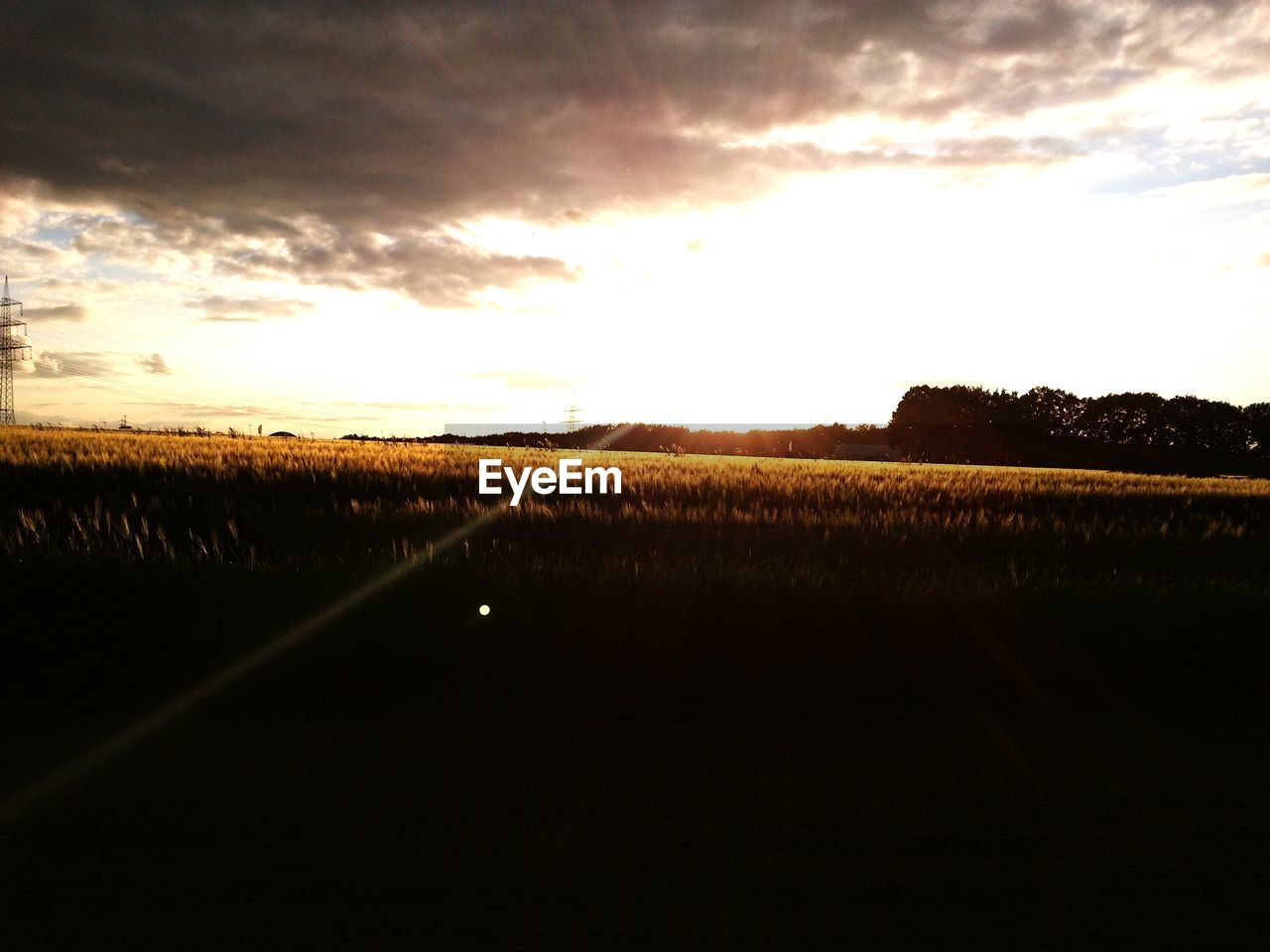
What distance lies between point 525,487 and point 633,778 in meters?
11.3

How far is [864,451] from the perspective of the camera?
88938 mm

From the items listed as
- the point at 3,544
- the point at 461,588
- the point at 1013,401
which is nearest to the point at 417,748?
the point at 461,588

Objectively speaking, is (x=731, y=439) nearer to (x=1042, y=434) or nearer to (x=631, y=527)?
(x=1042, y=434)

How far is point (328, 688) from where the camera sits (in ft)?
15.4

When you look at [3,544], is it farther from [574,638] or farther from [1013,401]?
[1013,401]

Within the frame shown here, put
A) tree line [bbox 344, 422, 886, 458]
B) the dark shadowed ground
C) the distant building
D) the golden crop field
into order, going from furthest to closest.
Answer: the distant building, tree line [bbox 344, 422, 886, 458], the golden crop field, the dark shadowed ground

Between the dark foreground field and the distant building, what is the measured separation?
8109cm

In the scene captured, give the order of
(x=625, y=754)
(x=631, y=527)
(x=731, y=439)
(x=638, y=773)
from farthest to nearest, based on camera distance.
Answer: (x=731, y=439), (x=631, y=527), (x=625, y=754), (x=638, y=773)

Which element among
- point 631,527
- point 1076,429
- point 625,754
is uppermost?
point 1076,429

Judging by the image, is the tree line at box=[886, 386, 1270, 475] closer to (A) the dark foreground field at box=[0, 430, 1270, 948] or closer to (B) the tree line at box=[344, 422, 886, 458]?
(B) the tree line at box=[344, 422, 886, 458]

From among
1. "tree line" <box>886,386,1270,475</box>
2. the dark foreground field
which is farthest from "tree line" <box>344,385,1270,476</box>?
the dark foreground field

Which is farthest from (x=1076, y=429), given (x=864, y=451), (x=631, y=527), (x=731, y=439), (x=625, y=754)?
(x=625, y=754)

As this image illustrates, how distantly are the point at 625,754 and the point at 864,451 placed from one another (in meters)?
89.5

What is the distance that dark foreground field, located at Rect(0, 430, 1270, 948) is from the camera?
260 centimetres
